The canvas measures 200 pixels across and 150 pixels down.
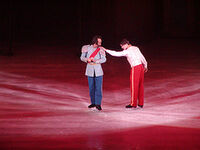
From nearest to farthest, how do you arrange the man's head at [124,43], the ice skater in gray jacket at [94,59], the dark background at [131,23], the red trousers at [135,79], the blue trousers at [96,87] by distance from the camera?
the ice skater in gray jacket at [94,59] < the blue trousers at [96,87] < the man's head at [124,43] < the red trousers at [135,79] < the dark background at [131,23]

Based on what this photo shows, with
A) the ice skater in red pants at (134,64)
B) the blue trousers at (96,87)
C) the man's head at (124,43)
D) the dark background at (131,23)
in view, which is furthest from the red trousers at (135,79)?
the dark background at (131,23)

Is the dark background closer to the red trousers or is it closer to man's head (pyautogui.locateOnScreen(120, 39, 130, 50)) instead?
the red trousers

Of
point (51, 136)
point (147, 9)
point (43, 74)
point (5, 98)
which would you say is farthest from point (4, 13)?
point (51, 136)

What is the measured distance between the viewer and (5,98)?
11.6 metres

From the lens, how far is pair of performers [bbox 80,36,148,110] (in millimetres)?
9648

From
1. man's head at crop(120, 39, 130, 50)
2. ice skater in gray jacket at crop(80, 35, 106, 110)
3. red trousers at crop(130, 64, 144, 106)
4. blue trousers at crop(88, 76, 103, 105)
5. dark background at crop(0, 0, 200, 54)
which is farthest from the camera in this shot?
dark background at crop(0, 0, 200, 54)

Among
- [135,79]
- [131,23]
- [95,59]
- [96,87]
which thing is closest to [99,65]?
[95,59]

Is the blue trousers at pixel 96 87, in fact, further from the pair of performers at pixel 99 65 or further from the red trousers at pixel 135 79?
the red trousers at pixel 135 79

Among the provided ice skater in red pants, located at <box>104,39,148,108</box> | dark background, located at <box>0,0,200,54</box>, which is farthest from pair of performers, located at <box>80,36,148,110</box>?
dark background, located at <box>0,0,200,54</box>

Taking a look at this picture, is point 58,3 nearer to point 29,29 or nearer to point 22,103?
point 29,29

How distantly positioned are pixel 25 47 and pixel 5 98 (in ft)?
49.0

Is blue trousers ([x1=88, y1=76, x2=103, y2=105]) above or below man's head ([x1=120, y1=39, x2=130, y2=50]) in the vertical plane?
below

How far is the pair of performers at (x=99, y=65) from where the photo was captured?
965 centimetres

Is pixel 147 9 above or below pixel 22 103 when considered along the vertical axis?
above
